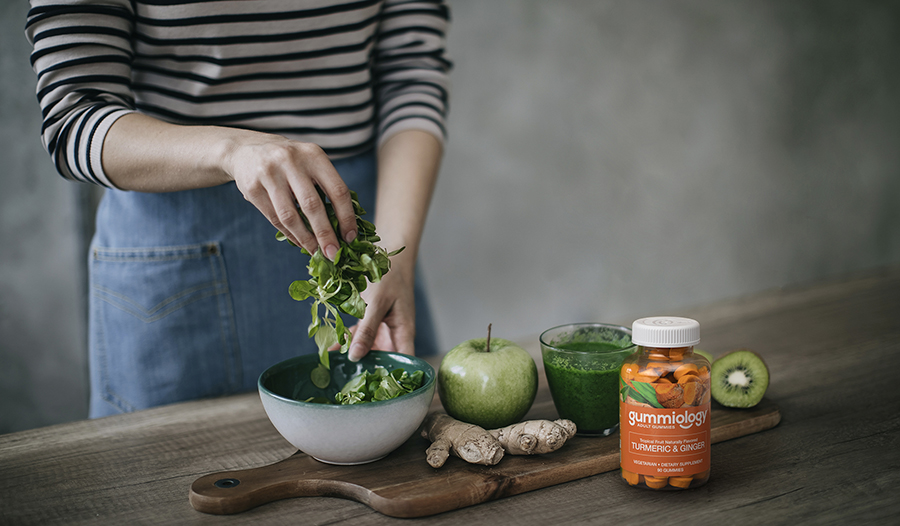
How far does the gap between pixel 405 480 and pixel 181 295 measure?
0.71 m

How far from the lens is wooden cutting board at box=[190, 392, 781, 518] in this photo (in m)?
0.81

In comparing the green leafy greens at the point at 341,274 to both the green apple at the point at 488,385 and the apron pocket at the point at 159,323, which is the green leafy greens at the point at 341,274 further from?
the apron pocket at the point at 159,323

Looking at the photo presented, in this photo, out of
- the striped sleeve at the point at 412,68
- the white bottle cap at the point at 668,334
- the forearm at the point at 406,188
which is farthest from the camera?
the striped sleeve at the point at 412,68

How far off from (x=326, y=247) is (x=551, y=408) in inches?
19.3

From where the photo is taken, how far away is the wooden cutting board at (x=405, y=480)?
2.67 ft

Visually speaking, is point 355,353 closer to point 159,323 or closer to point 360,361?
point 360,361

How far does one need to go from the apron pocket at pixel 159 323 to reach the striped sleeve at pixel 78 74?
0.25 metres

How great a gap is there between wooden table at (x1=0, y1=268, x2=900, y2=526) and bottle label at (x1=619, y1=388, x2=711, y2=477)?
0.04 m

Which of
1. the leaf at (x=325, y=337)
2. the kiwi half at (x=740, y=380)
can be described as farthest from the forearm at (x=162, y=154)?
the kiwi half at (x=740, y=380)

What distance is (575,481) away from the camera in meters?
0.88

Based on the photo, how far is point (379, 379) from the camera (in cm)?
98

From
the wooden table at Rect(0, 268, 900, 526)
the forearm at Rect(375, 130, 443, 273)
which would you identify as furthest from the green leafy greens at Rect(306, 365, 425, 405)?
the forearm at Rect(375, 130, 443, 273)

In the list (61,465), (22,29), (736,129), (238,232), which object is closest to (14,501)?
(61,465)

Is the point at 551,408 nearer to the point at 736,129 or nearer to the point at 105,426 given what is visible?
the point at 105,426
